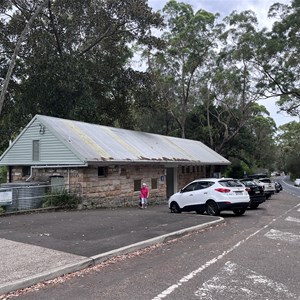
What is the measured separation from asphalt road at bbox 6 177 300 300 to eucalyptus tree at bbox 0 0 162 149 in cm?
2221

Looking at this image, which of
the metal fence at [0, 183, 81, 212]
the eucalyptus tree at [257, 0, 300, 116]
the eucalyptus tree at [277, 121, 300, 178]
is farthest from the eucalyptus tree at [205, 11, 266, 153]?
the eucalyptus tree at [277, 121, 300, 178]

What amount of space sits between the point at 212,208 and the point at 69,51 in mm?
21473

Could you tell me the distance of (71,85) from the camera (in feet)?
95.0

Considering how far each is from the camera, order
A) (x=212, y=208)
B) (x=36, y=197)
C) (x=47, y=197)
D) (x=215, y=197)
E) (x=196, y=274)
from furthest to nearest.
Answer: (x=47, y=197), (x=36, y=197), (x=212, y=208), (x=215, y=197), (x=196, y=274)

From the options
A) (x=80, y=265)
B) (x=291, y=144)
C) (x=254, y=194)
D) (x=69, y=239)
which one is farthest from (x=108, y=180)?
(x=291, y=144)

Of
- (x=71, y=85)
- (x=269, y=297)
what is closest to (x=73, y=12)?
(x=71, y=85)

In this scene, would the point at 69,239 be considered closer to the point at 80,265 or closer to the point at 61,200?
the point at 80,265

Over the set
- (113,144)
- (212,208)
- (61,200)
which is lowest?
(212,208)

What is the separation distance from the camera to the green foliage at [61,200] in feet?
60.4

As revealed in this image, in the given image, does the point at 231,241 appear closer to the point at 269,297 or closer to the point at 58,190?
the point at 269,297

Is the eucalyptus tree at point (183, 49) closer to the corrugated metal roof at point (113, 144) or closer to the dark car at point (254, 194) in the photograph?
the corrugated metal roof at point (113, 144)

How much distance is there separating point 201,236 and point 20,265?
5.56m

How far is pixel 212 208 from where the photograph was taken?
645 inches

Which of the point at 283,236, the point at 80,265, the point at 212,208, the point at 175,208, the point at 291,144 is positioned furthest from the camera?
the point at 291,144
